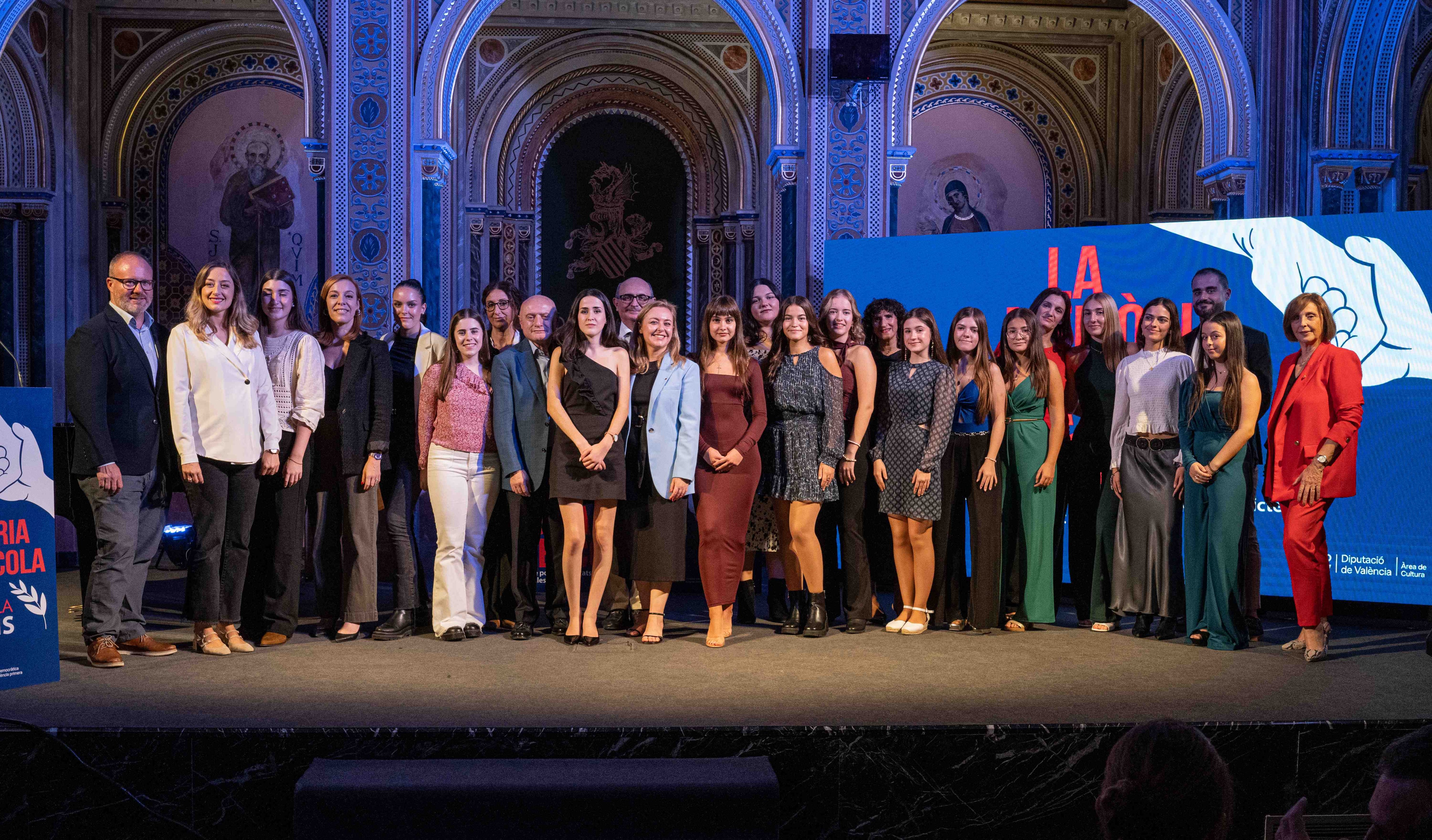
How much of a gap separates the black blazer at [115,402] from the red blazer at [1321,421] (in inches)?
173

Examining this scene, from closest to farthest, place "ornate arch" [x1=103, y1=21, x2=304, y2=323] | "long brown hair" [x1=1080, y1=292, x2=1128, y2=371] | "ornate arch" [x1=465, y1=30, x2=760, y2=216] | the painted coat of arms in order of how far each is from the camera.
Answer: "long brown hair" [x1=1080, y1=292, x2=1128, y2=371]
"ornate arch" [x1=103, y1=21, x2=304, y2=323]
"ornate arch" [x1=465, y1=30, x2=760, y2=216]
the painted coat of arms

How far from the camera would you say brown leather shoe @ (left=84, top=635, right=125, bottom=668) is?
13.8 ft

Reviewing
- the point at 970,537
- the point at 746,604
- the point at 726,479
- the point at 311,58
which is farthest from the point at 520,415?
the point at 311,58

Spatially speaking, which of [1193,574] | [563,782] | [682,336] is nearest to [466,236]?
[682,336]

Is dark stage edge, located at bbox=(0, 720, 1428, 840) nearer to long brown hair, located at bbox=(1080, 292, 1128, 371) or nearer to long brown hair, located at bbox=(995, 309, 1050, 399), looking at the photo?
long brown hair, located at bbox=(995, 309, 1050, 399)

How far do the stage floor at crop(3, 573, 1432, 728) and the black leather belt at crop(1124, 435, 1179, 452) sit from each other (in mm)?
832

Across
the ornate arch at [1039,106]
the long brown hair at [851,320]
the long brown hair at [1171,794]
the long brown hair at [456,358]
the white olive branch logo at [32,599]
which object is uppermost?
the ornate arch at [1039,106]

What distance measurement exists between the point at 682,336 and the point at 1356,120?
6.61 m

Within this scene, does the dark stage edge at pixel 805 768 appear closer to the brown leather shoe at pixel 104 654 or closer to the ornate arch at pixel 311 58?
the brown leather shoe at pixel 104 654

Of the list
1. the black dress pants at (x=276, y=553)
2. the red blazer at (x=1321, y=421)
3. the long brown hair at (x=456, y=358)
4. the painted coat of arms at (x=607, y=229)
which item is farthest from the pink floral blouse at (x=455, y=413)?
the painted coat of arms at (x=607, y=229)

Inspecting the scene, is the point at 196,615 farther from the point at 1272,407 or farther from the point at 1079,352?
the point at 1272,407

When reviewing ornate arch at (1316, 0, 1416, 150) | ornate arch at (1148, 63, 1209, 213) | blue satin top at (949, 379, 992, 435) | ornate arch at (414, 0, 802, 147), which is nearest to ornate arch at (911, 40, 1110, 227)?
ornate arch at (1148, 63, 1209, 213)

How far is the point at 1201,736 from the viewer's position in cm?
176

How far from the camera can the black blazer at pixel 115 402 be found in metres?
4.16
